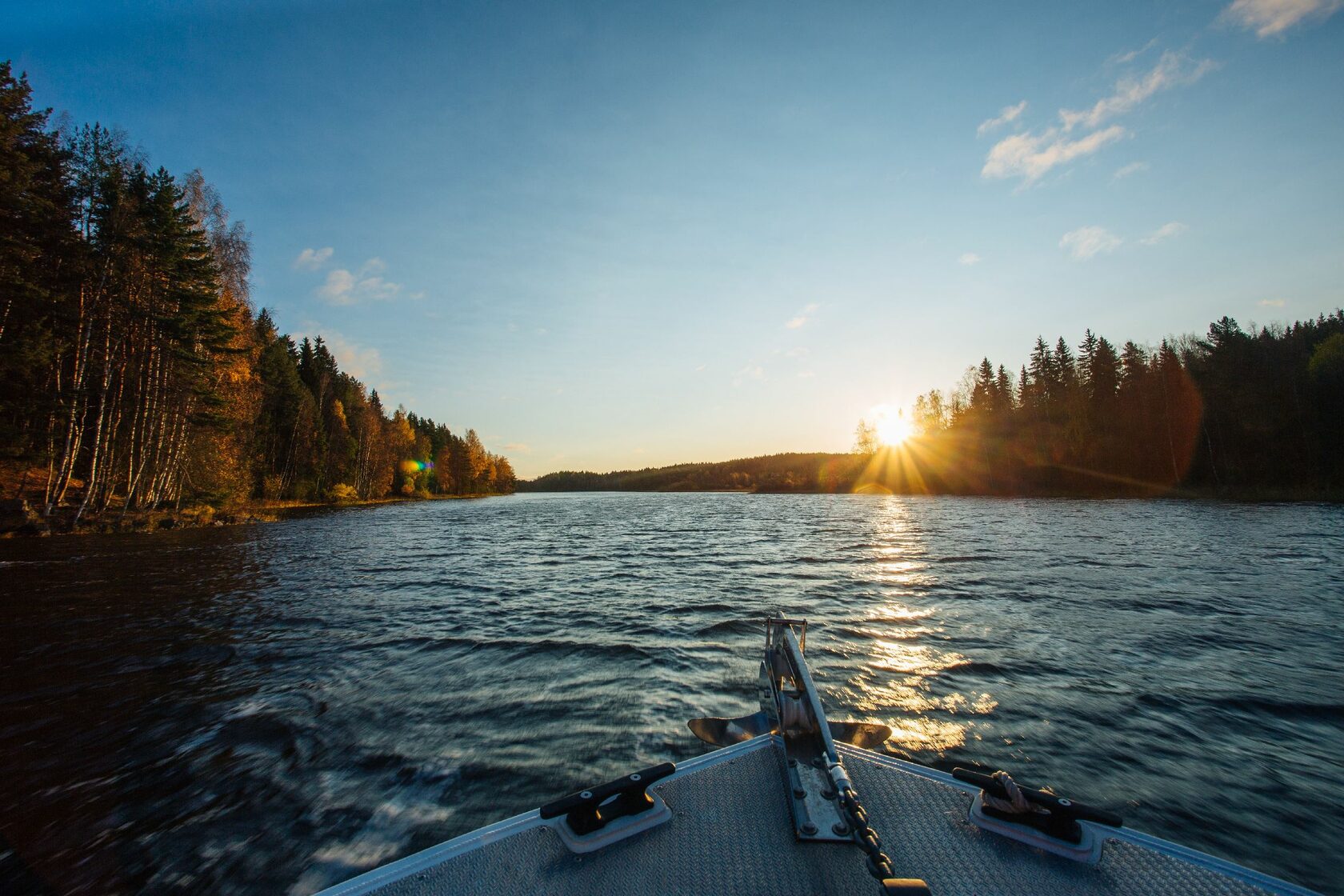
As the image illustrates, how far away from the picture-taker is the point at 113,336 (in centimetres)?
2777

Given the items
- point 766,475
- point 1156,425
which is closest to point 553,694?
point 1156,425

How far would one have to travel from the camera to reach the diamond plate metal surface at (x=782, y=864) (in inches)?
106

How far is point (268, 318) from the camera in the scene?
225 feet

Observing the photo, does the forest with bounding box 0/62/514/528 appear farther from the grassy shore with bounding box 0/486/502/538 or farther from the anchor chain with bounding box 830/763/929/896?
the anchor chain with bounding box 830/763/929/896

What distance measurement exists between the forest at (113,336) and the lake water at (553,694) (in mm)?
14494

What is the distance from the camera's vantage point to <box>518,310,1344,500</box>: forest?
47344 millimetres

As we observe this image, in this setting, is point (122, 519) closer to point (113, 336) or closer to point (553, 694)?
point (113, 336)

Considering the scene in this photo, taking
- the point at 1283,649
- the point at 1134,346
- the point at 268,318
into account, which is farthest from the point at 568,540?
the point at 1134,346

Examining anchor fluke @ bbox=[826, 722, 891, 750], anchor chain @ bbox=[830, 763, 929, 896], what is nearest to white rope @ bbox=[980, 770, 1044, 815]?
anchor chain @ bbox=[830, 763, 929, 896]

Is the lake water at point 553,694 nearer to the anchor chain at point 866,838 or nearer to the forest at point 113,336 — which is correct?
the anchor chain at point 866,838

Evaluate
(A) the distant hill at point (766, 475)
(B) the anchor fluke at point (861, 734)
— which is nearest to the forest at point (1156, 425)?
(A) the distant hill at point (766, 475)

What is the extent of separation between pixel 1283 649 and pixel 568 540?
1005 inches

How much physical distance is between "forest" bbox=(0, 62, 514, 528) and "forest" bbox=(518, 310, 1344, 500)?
84.6 m

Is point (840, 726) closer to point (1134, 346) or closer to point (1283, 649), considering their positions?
point (1283, 649)
